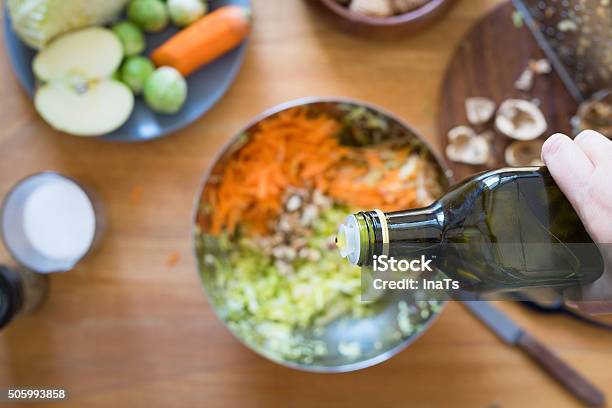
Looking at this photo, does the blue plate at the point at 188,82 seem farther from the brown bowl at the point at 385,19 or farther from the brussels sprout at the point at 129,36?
the brown bowl at the point at 385,19

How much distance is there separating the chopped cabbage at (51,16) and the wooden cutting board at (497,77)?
2.17 feet

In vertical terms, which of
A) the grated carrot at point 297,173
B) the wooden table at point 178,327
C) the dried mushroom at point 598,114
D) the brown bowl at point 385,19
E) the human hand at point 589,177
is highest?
the human hand at point 589,177

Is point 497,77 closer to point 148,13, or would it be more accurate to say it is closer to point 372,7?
point 372,7

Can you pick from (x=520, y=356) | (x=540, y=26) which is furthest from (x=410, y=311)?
(x=540, y=26)

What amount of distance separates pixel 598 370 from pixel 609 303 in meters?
0.46

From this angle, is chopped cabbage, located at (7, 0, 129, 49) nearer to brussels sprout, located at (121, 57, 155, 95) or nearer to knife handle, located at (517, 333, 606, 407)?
brussels sprout, located at (121, 57, 155, 95)

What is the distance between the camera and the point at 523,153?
3.66 ft

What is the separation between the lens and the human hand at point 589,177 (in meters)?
0.64

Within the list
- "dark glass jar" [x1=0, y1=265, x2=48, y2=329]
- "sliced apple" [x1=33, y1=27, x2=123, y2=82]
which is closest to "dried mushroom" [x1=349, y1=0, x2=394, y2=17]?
"sliced apple" [x1=33, y1=27, x2=123, y2=82]

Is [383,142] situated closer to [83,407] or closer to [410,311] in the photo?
[410,311]

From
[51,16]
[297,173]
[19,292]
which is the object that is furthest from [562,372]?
[51,16]

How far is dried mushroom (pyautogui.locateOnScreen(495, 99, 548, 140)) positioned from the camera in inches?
43.5

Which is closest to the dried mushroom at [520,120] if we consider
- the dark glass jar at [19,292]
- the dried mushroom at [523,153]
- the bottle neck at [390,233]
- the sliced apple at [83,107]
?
the dried mushroom at [523,153]

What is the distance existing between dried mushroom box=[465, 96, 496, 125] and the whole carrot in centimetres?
45
